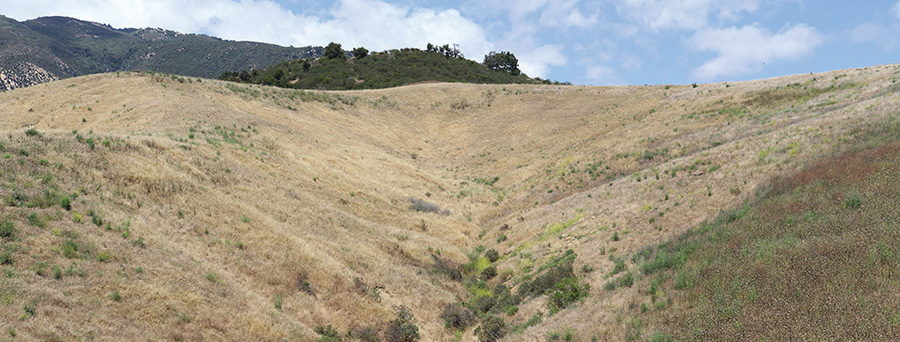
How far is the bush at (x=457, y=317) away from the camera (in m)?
15.9

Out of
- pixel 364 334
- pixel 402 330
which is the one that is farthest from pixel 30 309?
pixel 402 330

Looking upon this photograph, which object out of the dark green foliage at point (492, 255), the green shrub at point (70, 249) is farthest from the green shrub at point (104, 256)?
the dark green foliage at point (492, 255)

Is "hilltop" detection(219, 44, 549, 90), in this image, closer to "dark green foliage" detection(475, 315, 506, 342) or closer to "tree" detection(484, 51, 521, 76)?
"tree" detection(484, 51, 521, 76)

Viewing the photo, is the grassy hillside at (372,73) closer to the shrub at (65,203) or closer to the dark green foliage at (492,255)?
the dark green foliage at (492,255)

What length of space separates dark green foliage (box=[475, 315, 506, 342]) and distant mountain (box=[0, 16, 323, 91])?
373 ft

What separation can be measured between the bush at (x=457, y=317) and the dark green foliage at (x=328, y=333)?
419 cm

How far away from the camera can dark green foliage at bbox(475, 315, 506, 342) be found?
14.4 meters

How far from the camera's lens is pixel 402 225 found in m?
25.3

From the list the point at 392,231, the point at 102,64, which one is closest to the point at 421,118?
the point at 392,231

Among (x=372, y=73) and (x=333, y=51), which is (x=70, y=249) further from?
(x=333, y=51)

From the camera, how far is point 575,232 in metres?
21.0

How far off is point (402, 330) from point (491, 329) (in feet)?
9.24

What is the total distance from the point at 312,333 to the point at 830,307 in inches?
460

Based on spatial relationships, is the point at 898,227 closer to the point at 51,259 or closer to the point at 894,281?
the point at 894,281
